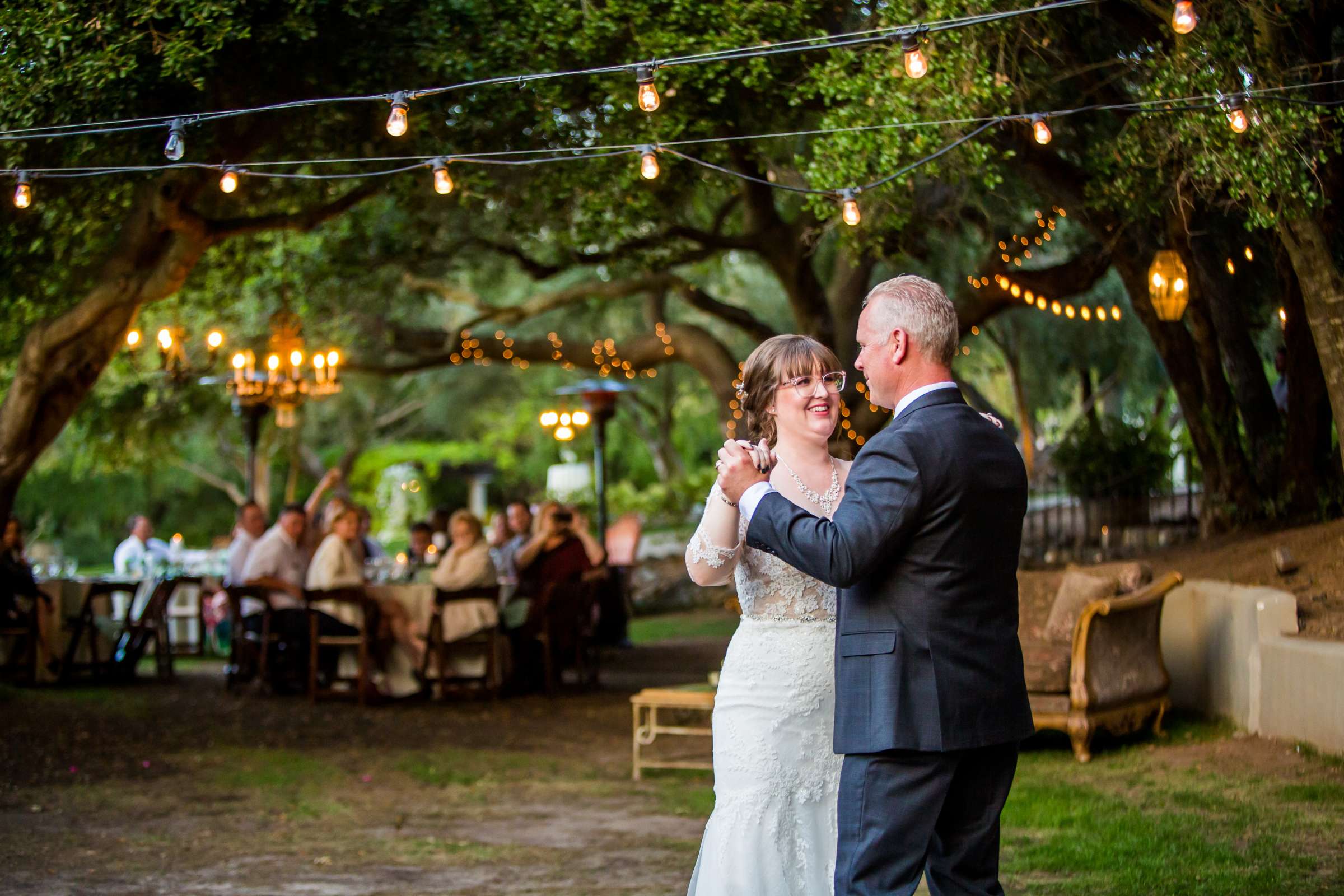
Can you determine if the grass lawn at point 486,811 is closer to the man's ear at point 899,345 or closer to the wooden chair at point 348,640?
the wooden chair at point 348,640

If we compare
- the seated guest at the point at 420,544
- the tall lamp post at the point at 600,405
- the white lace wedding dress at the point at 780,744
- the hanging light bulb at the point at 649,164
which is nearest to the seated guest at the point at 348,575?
the seated guest at the point at 420,544

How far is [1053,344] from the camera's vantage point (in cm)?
2047

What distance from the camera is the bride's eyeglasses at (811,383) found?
3.45 m

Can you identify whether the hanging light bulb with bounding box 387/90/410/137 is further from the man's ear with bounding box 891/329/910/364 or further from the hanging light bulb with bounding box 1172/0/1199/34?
the man's ear with bounding box 891/329/910/364

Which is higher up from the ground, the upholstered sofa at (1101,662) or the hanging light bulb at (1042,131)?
the hanging light bulb at (1042,131)

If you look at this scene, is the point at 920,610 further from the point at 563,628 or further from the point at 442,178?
the point at 563,628

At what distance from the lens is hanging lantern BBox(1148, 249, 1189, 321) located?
395 inches

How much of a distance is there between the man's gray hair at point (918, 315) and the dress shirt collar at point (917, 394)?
0.06m

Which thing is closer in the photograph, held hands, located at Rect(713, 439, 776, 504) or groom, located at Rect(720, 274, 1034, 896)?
groom, located at Rect(720, 274, 1034, 896)

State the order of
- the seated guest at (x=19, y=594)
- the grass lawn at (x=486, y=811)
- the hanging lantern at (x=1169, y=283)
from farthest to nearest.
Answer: the seated guest at (x=19, y=594), the hanging lantern at (x=1169, y=283), the grass lawn at (x=486, y=811)

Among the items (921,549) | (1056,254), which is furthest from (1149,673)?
(1056,254)

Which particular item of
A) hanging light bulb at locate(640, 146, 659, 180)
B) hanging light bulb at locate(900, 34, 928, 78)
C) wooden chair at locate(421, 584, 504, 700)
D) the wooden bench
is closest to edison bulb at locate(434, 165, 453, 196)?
hanging light bulb at locate(640, 146, 659, 180)

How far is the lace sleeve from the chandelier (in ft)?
33.7

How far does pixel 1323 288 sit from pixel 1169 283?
2.86m
